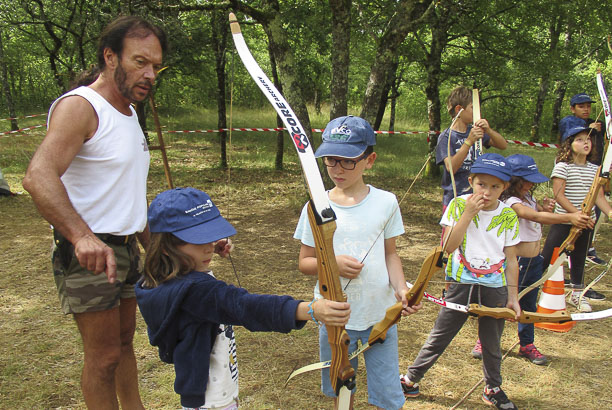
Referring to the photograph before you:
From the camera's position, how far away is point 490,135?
149 inches

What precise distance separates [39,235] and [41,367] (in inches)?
144

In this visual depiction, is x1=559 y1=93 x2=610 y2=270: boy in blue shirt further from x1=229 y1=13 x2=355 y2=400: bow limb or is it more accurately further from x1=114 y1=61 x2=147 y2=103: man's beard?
x1=114 y1=61 x2=147 y2=103: man's beard

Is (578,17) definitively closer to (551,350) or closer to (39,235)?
(551,350)

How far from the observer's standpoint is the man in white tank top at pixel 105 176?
184 cm

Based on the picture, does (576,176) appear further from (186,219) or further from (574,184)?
(186,219)

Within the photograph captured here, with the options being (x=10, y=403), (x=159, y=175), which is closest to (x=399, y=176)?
(x=159, y=175)

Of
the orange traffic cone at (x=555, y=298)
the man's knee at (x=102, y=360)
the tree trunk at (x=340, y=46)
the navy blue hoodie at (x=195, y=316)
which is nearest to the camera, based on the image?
the navy blue hoodie at (x=195, y=316)

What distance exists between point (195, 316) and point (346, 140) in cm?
97

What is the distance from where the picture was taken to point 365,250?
2.09 meters

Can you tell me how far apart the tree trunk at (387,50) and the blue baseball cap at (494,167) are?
3.92 meters

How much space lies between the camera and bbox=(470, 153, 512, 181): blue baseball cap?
245cm

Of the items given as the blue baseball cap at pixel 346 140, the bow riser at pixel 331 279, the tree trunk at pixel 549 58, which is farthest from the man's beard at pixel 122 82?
the tree trunk at pixel 549 58

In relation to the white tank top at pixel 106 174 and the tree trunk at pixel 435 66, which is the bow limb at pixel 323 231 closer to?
the white tank top at pixel 106 174

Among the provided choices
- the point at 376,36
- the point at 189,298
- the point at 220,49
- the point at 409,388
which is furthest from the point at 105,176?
the point at 220,49
